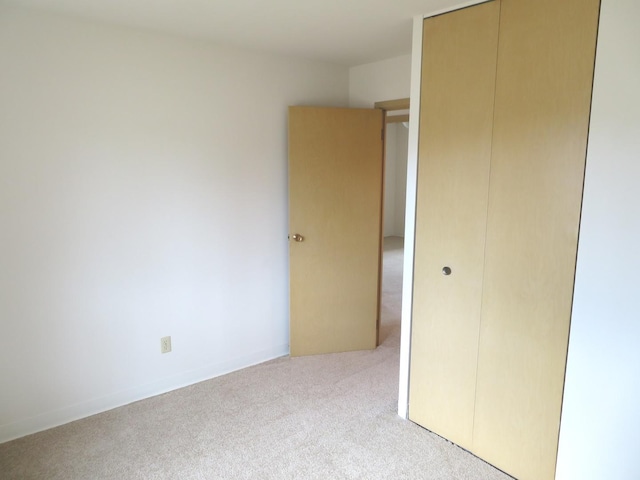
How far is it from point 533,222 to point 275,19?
1709 millimetres

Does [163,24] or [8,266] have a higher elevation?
[163,24]

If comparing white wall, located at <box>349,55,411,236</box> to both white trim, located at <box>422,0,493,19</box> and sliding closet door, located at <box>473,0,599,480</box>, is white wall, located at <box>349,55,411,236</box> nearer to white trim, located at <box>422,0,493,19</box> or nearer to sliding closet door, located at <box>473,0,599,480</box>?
white trim, located at <box>422,0,493,19</box>

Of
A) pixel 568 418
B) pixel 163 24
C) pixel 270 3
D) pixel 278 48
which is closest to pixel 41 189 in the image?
pixel 163 24

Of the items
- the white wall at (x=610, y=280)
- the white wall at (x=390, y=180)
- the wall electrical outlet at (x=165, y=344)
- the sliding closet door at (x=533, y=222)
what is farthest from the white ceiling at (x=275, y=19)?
the white wall at (x=390, y=180)

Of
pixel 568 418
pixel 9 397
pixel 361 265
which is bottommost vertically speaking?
pixel 9 397

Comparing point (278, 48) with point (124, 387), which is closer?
point (124, 387)

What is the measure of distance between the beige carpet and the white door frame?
0.29 meters

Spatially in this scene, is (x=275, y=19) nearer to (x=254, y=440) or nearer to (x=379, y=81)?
(x=379, y=81)

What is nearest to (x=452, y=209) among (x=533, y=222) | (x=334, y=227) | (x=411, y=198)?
(x=411, y=198)

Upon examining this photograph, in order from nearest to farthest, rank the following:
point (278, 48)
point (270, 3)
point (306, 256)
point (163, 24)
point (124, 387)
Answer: point (270, 3), point (163, 24), point (124, 387), point (278, 48), point (306, 256)

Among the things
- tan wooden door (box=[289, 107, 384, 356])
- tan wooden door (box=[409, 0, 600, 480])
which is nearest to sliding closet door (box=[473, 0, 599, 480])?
tan wooden door (box=[409, 0, 600, 480])

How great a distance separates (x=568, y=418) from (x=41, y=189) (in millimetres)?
2836

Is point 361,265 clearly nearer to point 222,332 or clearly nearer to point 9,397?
point 222,332

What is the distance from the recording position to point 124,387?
2.70m
